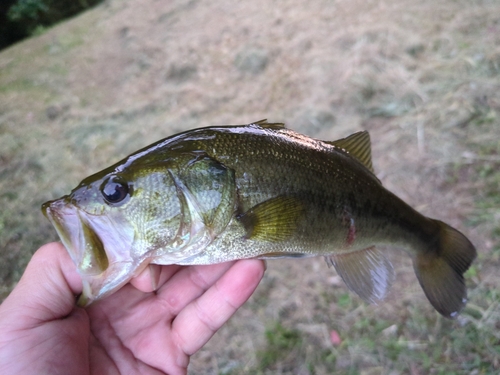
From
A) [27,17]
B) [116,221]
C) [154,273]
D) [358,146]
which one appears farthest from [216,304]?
[27,17]

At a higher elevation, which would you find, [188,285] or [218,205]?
[218,205]

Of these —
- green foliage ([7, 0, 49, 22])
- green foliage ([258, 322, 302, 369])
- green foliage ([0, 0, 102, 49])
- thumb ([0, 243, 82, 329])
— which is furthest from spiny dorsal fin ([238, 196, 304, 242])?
green foliage ([7, 0, 49, 22])

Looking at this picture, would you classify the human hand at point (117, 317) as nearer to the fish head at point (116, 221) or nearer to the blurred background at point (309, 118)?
the fish head at point (116, 221)

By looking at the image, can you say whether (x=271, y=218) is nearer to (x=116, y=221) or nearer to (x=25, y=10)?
(x=116, y=221)

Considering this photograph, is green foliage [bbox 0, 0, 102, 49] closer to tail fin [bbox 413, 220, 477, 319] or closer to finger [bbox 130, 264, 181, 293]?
finger [bbox 130, 264, 181, 293]

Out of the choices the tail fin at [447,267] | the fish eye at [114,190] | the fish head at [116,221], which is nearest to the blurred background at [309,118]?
the tail fin at [447,267]
